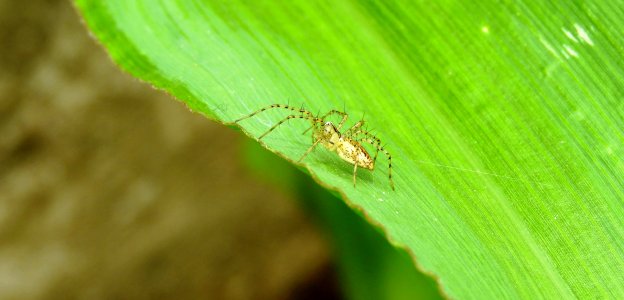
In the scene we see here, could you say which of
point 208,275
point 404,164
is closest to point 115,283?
point 208,275

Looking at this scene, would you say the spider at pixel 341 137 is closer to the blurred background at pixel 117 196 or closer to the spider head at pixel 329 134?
the spider head at pixel 329 134

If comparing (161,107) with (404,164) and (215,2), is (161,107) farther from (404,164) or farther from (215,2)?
(404,164)

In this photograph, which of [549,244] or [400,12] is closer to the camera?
[549,244]

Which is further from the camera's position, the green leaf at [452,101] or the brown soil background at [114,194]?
the brown soil background at [114,194]

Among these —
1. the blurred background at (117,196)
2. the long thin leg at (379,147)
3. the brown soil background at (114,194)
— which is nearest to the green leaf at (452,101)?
the long thin leg at (379,147)

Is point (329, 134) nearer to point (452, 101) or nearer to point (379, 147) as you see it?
point (379, 147)

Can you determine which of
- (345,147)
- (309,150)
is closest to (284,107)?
(309,150)
